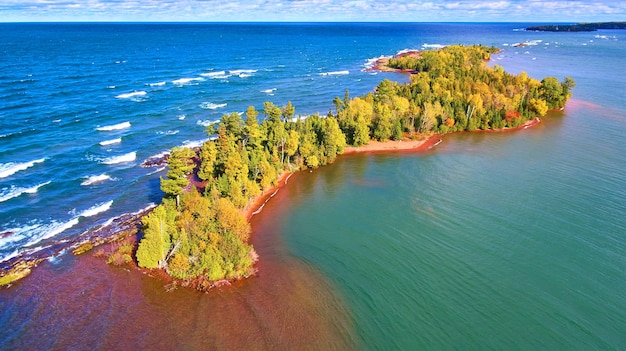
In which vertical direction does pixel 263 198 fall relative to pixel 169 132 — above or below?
below

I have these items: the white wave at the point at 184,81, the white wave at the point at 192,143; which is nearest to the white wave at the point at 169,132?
the white wave at the point at 192,143

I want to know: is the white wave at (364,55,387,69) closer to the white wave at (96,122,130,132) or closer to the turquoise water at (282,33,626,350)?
the turquoise water at (282,33,626,350)

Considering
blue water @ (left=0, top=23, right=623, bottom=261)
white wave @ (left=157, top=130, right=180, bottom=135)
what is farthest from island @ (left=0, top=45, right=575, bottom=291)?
white wave @ (left=157, top=130, right=180, bottom=135)

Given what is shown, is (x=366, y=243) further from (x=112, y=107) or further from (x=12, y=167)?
(x=112, y=107)

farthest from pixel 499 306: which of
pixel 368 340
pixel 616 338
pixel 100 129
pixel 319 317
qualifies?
pixel 100 129

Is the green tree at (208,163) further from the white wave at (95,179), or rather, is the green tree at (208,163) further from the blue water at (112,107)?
the white wave at (95,179)

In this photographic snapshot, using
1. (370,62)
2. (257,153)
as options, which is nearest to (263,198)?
(257,153)

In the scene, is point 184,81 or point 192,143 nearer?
point 192,143
